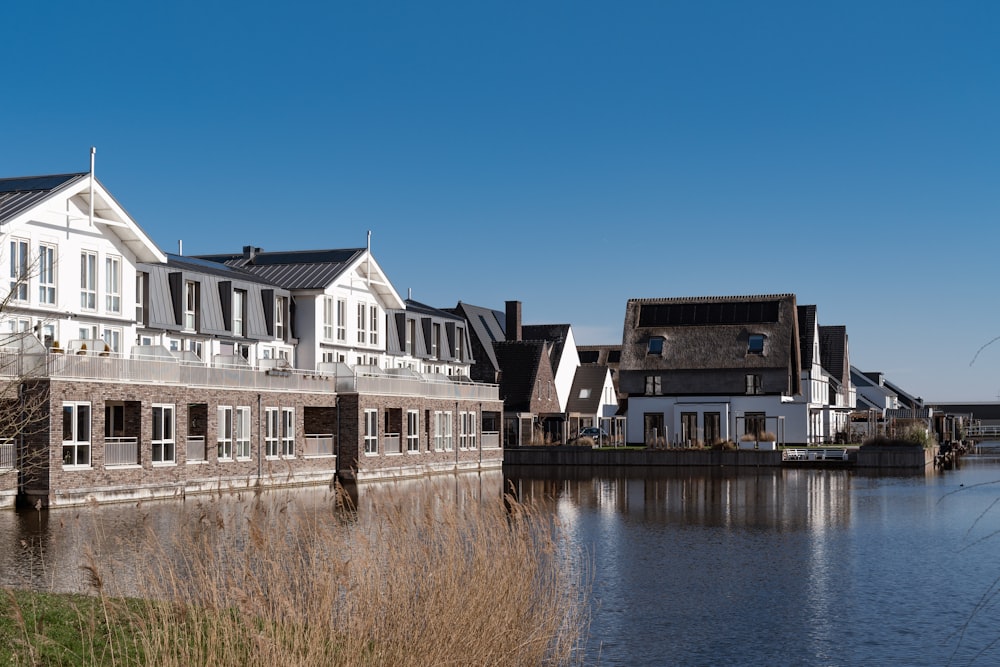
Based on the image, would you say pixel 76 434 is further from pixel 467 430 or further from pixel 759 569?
pixel 467 430

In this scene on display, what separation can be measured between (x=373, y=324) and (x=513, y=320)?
71.1 ft

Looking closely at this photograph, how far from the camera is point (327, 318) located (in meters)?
46.8

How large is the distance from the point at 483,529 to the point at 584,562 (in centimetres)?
904

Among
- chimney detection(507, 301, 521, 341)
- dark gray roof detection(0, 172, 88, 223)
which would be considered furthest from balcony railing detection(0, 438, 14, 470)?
chimney detection(507, 301, 521, 341)

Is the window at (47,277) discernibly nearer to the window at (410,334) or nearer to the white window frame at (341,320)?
the white window frame at (341,320)

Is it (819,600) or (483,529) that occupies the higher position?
(483,529)

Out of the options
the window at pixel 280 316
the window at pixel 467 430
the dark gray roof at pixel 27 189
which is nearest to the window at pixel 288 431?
the window at pixel 280 316

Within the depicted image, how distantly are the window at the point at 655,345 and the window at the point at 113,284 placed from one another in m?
39.5

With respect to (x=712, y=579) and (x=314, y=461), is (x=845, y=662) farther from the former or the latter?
(x=314, y=461)

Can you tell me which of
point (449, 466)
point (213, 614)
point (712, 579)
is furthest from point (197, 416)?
point (213, 614)

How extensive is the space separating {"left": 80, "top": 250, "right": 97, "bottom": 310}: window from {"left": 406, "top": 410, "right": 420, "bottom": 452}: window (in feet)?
47.9

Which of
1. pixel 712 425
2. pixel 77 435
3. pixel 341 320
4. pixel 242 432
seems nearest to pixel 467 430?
pixel 341 320

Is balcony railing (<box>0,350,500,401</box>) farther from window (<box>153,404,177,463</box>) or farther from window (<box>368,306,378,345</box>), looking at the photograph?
window (<box>368,306,378,345</box>)

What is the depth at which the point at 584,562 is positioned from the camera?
755 inches
